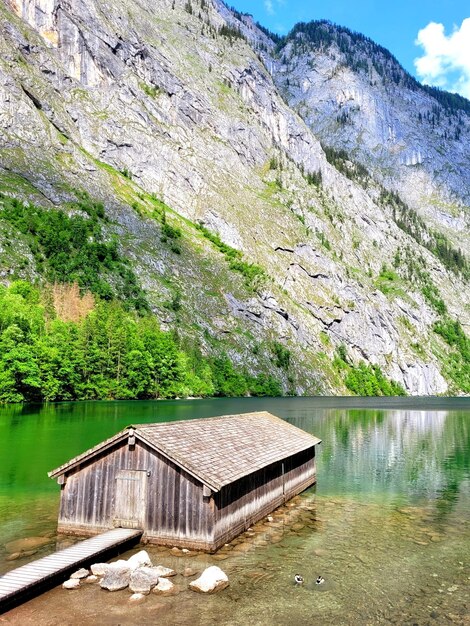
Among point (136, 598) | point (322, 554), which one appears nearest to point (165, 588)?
point (136, 598)

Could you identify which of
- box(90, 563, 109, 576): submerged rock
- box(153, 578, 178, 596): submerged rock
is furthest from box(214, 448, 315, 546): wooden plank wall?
box(90, 563, 109, 576): submerged rock

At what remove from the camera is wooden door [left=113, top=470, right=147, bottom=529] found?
23.4m

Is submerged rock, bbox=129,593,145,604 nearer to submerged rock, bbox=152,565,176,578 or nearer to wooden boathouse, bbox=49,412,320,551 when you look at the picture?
submerged rock, bbox=152,565,176,578

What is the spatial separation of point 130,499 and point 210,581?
6.64m

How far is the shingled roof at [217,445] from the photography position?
2309 cm

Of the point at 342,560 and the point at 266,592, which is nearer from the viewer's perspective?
the point at 266,592

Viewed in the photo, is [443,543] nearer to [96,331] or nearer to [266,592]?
[266,592]

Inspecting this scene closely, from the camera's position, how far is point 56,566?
62.2 feet

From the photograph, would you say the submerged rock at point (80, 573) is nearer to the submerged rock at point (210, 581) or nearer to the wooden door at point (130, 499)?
the submerged rock at point (210, 581)

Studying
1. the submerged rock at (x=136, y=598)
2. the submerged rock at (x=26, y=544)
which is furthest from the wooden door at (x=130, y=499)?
the submerged rock at (x=136, y=598)

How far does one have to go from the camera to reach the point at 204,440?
27016 mm

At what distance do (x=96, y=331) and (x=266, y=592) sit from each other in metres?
123

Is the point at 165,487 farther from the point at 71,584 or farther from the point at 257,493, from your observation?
the point at 257,493

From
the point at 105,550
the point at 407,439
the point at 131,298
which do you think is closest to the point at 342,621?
the point at 105,550
